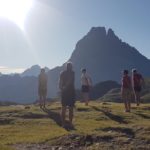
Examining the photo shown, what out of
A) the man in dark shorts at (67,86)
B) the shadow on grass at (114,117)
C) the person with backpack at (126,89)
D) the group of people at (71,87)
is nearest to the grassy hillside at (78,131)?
the shadow on grass at (114,117)

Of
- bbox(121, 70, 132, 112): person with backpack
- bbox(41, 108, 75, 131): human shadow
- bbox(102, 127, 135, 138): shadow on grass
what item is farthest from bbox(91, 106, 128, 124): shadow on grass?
bbox(102, 127, 135, 138): shadow on grass

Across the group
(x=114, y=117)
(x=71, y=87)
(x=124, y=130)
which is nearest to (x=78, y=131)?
(x=124, y=130)

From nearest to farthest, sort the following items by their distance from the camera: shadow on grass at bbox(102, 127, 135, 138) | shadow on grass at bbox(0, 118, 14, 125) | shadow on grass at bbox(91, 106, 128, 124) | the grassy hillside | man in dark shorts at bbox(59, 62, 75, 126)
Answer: the grassy hillside → shadow on grass at bbox(102, 127, 135, 138) → man in dark shorts at bbox(59, 62, 75, 126) → shadow on grass at bbox(91, 106, 128, 124) → shadow on grass at bbox(0, 118, 14, 125)

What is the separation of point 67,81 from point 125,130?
5.91m

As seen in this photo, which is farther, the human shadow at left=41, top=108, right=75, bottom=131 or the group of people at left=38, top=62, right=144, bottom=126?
the human shadow at left=41, top=108, right=75, bottom=131

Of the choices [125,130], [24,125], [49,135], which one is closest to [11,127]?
[24,125]

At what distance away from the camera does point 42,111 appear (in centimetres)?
3884

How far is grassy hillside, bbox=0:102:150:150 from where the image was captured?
22.0m

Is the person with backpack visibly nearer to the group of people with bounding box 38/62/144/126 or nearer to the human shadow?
the group of people with bounding box 38/62/144/126

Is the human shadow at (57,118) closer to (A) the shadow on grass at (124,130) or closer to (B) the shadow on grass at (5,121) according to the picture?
(B) the shadow on grass at (5,121)

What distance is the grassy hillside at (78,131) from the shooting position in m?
22.0

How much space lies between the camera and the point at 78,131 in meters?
26.1

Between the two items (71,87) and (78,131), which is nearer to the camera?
(78,131)

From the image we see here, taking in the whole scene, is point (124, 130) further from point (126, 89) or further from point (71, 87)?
point (126, 89)
